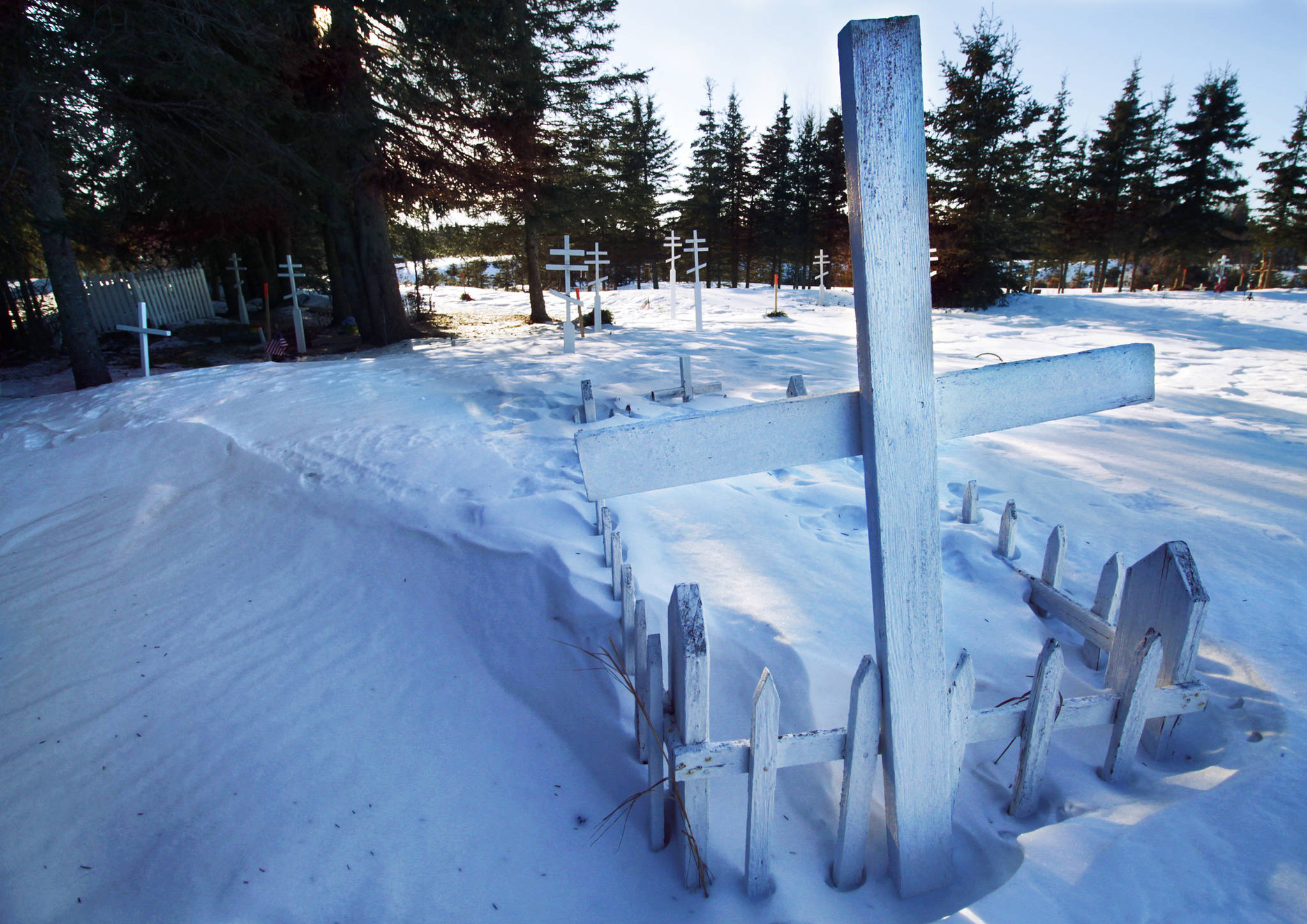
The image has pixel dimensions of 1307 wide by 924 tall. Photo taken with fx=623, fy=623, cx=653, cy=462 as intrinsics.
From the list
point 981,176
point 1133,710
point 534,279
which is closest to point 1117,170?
point 981,176

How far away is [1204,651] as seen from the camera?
8.40 feet

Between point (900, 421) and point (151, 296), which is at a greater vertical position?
point (151, 296)

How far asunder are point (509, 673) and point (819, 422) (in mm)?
1747

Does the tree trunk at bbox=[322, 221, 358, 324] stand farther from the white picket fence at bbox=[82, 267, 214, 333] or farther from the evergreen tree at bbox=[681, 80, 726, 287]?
the evergreen tree at bbox=[681, 80, 726, 287]

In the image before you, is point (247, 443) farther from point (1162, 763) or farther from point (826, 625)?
point (1162, 763)

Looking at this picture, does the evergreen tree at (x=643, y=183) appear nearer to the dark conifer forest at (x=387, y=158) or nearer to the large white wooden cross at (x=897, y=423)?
the dark conifer forest at (x=387, y=158)

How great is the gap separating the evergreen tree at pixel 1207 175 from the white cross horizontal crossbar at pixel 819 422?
33.5 meters

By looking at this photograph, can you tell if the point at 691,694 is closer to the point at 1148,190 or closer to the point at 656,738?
the point at 656,738

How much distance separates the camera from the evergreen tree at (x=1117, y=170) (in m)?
26.4

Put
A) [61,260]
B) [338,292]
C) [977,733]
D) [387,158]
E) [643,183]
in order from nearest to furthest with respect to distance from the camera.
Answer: [977,733] < [61,260] < [387,158] < [338,292] < [643,183]

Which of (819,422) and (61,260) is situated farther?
(61,260)

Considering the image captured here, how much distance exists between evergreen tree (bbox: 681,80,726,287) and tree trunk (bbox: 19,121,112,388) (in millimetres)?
28716

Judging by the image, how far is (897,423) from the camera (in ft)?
4.96

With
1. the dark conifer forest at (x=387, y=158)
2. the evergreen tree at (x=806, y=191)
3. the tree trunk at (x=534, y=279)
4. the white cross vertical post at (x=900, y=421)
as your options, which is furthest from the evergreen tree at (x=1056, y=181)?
the white cross vertical post at (x=900, y=421)
